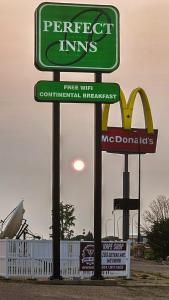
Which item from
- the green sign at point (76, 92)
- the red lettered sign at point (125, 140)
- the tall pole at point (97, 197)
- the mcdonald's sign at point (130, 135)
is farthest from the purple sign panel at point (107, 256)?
the red lettered sign at point (125, 140)

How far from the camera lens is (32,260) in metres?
26.4

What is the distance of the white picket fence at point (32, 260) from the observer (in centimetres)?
2625

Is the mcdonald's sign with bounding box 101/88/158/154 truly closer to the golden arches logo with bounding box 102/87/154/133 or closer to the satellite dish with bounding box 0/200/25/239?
→ the golden arches logo with bounding box 102/87/154/133

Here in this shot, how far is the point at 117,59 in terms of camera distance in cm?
2492

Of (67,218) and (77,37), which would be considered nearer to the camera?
(77,37)

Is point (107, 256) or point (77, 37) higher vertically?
point (77, 37)

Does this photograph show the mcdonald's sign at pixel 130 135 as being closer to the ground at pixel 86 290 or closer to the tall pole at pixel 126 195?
the tall pole at pixel 126 195

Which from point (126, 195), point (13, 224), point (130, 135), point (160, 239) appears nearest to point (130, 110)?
point (130, 135)

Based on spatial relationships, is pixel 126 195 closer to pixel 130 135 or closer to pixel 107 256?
pixel 130 135

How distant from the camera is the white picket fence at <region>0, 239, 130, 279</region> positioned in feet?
86.1

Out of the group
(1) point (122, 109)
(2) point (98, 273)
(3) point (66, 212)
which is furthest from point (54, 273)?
(3) point (66, 212)

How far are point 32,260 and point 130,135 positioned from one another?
48.7 m

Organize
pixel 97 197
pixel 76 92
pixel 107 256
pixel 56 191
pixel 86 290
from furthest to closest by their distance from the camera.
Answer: pixel 107 256 < pixel 97 197 < pixel 76 92 < pixel 56 191 < pixel 86 290

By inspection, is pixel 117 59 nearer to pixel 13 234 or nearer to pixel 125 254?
pixel 125 254
